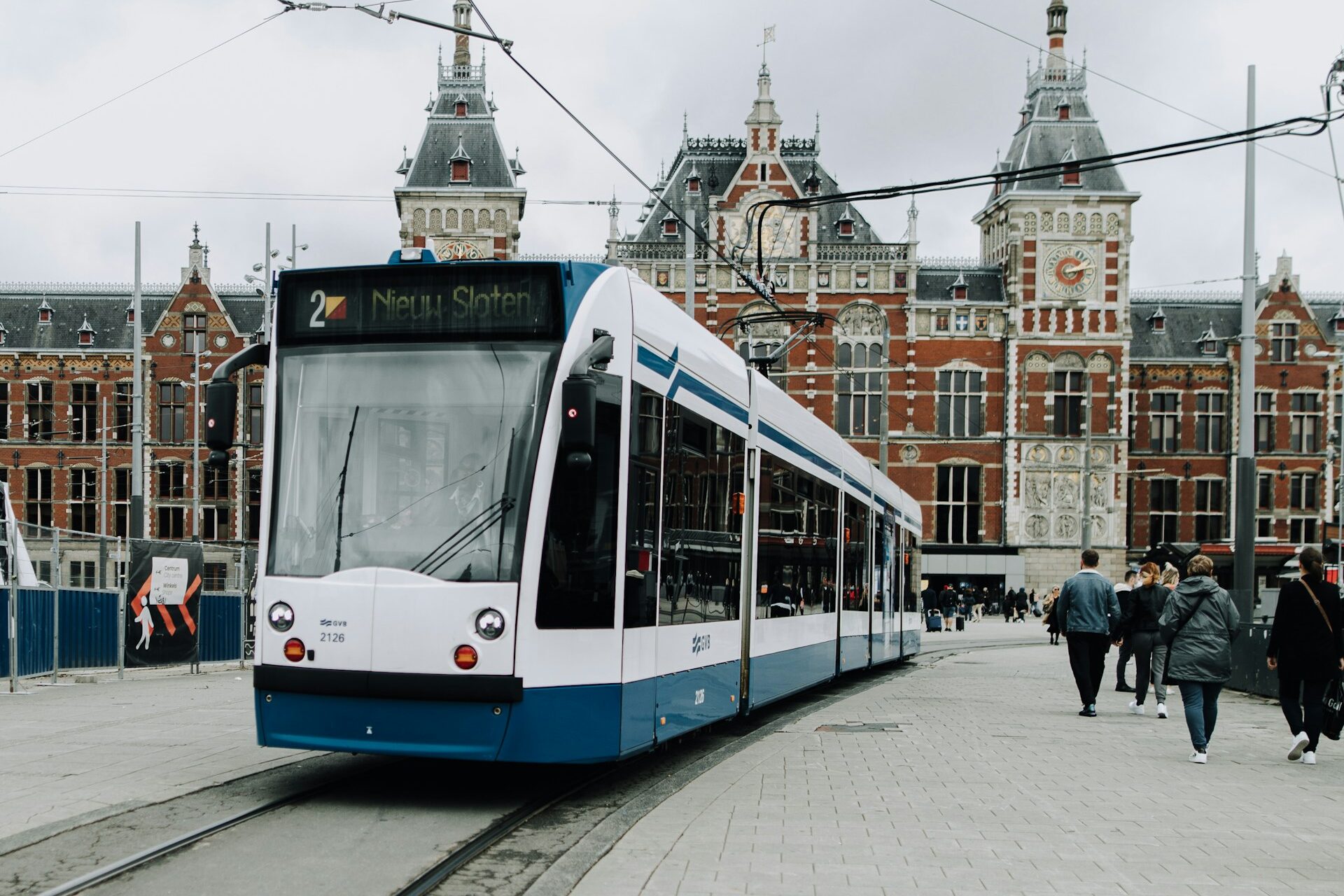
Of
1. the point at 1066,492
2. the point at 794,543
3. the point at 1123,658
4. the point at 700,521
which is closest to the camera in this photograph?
the point at 700,521

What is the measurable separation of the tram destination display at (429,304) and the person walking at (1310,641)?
5.59m

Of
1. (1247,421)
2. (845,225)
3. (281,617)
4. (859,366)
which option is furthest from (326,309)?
(845,225)

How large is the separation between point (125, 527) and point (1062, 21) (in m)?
39.7

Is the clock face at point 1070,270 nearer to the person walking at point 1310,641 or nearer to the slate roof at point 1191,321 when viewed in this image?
the slate roof at point 1191,321

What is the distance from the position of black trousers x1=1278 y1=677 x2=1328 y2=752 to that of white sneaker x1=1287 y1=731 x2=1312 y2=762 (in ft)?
0.07

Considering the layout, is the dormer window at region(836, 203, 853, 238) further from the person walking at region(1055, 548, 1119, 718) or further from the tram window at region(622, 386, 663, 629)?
the tram window at region(622, 386, 663, 629)

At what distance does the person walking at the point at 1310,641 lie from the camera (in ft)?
32.1

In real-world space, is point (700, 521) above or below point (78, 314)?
below

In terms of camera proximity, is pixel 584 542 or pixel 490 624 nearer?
pixel 490 624

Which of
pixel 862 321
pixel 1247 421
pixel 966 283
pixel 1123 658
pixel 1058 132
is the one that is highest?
pixel 1058 132

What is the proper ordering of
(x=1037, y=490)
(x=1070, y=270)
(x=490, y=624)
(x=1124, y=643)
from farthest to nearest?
(x=1037, y=490), (x=1070, y=270), (x=1124, y=643), (x=490, y=624)

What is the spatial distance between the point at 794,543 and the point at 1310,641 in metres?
3.82

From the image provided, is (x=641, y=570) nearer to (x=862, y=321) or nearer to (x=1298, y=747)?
(x=1298, y=747)

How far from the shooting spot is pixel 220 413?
717 centimetres
